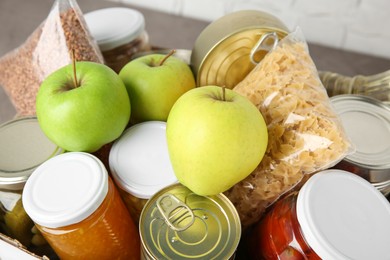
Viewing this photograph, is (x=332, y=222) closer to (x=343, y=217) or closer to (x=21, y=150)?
(x=343, y=217)

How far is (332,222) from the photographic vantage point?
41 centimetres

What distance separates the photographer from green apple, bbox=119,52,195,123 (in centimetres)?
55

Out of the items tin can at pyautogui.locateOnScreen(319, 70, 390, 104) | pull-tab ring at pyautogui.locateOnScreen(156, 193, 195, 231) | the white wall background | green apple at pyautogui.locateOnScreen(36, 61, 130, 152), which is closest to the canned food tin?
pull-tab ring at pyautogui.locateOnScreen(156, 193, 195, 231)

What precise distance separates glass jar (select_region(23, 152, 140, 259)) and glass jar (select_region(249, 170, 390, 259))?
0.19 m

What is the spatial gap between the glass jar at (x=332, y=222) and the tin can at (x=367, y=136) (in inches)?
2.8

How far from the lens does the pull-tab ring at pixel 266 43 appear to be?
1.92 feet

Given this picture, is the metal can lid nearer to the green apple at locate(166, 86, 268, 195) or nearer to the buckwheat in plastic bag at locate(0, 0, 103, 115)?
the green apple at locate(166, 86, 268, 195)

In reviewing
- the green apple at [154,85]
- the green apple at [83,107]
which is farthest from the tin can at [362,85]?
the green apple at [83,107]

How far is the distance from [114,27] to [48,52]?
0.15m

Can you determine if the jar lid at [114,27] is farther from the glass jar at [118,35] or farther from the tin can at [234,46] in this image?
the tin can at [234,46]

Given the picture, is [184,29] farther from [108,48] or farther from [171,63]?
[171,63]

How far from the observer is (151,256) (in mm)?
422

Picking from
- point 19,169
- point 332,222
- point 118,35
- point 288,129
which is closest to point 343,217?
point 332,222

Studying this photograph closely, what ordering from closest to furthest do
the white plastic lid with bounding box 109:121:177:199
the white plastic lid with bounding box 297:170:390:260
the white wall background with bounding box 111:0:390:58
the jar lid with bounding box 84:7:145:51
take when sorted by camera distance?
1. the white plastic lid with bounding box 297:170:390:260
2. the white plastic lid with bounding box 109:121:177:199
3. the jar lid with bounding box 84:7:145:51
4. the white wall background with bounding box 111:0:390:58
